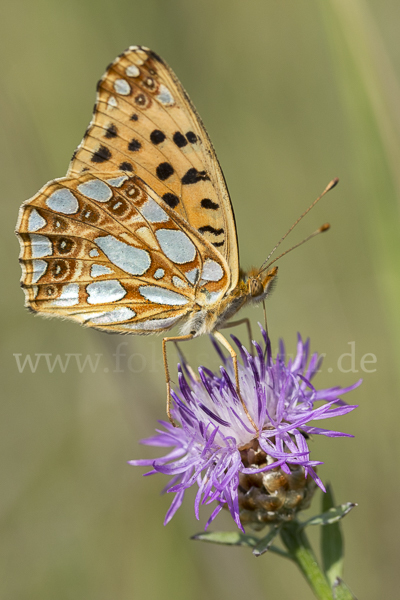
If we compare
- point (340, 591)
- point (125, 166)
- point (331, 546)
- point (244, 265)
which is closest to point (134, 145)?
point (125, 166)

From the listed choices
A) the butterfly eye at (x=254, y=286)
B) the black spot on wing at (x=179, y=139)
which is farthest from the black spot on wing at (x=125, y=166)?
the butterfly eye at (x=254, y=286)

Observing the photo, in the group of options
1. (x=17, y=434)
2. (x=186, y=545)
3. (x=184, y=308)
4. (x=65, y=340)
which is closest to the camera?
(x=184, y=308)

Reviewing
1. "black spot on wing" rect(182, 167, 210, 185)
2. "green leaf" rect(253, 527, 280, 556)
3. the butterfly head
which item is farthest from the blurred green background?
"green leaf" rect(253, 527, 280, 556)

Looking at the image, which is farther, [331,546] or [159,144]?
[159,144]

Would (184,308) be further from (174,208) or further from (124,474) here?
(124,474)

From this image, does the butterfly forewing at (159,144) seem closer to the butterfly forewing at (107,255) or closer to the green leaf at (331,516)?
the butterfly forewing at (107,255)

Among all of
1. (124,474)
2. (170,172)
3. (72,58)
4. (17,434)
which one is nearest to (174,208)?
(170,172)

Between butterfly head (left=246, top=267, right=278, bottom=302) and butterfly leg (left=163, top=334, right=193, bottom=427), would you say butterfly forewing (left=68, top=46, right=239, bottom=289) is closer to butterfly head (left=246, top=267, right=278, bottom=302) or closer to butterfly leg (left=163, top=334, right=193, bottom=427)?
butterfly head (left=246, top=267, right=278, bottom=302)

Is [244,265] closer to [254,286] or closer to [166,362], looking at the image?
[254,286]
